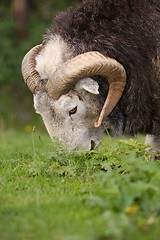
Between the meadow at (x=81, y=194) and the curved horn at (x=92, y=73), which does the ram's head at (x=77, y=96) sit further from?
the meadow at (x=81, y=194)

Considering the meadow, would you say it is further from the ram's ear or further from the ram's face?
the ram's ear

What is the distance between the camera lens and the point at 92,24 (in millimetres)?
8875

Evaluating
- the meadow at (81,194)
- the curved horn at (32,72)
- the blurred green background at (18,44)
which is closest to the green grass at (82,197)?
the meadow at (81,194)

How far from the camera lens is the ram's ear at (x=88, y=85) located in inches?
336

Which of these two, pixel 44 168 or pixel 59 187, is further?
pixel 44 168

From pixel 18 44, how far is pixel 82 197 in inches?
640

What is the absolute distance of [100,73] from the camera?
8.62 metres

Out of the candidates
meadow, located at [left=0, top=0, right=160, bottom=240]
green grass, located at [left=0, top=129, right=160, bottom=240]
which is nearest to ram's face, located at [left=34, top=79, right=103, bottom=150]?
meadow, located at [left=0, top=0, right=160, bottom=240]

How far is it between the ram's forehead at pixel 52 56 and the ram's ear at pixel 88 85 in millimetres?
377

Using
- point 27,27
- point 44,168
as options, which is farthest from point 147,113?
point 27,27

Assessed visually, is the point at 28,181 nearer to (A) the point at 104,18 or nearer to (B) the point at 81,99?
(B) the point at 81,99

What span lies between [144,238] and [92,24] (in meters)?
4.35

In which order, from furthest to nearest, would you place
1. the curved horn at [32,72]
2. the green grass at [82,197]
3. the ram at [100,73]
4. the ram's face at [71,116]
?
the curved horn at [32,72], the ram's face at [71,116], the ram at [100,73], the green grass at [82,197]

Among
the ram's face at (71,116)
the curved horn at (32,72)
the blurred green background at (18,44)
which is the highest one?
the curved horn at (32,72)
